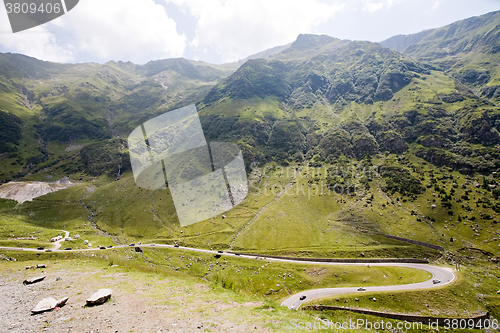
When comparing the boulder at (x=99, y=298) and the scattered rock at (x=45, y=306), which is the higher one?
the scattered rock at (x=45, y=306)

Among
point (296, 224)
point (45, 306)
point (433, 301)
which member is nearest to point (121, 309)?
point (45, 306)

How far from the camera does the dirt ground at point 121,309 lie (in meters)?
13.2

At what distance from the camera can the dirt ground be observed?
13.2 metres

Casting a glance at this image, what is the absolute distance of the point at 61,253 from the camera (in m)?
55.9

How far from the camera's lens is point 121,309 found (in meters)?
Result: 16.0

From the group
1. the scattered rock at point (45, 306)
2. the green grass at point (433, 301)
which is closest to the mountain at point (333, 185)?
the green grass at point (433, 301)

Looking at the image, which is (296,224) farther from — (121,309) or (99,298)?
(99,298)

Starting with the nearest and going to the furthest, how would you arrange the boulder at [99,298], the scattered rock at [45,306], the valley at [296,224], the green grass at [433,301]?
the scattered rock at [45,306] → the boulder at [99,298] → the valley at [296,224] → the green grass at [433,301]

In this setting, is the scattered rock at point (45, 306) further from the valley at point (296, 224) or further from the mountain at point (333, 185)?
the mountain at point (333, 185)

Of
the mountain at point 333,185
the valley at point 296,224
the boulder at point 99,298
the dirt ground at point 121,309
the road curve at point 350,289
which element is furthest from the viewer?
the mountain at point 333,185

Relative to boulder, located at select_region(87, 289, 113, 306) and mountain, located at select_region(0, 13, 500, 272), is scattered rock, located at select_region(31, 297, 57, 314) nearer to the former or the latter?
boulder, located at select_region(87, 289, 113, 306)

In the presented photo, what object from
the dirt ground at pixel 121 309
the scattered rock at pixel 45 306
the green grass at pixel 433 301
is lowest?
the green grass at pixel 433 301

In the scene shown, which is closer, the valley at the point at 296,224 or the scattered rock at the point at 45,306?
the scattered rock at the point at 45,306

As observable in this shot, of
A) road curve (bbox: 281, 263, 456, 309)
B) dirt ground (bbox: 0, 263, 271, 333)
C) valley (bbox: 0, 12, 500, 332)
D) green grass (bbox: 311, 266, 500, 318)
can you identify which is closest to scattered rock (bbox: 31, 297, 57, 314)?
dirt ground (bbox: 0, 263, 271, 333)
